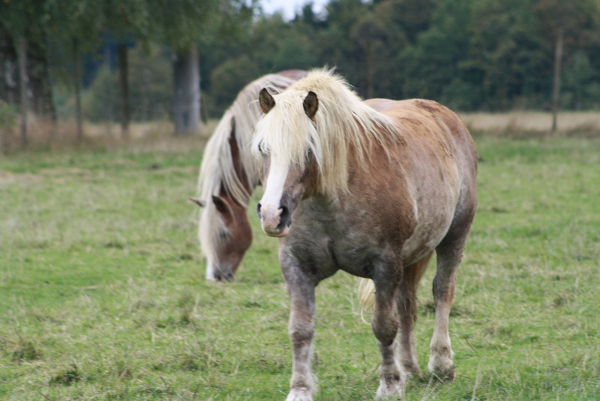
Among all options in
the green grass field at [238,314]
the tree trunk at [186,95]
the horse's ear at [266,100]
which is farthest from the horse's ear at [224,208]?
the tree trunk at [186,95]

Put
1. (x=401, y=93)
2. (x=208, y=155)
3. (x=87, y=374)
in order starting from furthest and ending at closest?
(x=401, y=93) < (x=208, y=155) < (x=87, y=374)

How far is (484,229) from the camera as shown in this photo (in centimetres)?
707

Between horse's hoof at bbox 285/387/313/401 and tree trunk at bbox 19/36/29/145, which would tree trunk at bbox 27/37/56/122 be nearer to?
tree trunk at bbox 19/36/29/145

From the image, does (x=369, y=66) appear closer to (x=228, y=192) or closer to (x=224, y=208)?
(x=228, y=192)

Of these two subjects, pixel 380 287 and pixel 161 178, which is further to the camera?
pixel 161 178

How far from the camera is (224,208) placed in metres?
5.46

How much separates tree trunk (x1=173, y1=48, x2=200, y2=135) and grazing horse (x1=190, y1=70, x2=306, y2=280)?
11.1m

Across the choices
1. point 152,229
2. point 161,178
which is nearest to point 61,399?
point 152,229

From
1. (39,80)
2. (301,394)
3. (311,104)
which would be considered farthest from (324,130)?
(39,80)

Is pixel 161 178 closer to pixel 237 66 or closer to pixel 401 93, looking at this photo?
pixel 401 93

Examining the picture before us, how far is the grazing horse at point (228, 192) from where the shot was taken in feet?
17.8

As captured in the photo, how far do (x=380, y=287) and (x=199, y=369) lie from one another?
1231 mm

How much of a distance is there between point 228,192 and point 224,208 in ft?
0.60

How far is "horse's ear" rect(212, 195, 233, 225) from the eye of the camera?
5301 mm
